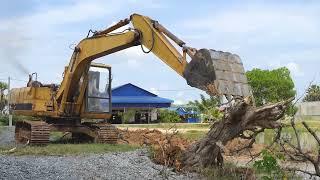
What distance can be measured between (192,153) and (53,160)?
309cm

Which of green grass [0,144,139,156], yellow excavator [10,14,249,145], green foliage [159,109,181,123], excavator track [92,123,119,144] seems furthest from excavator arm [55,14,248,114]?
green foliage [159,109,181,123]

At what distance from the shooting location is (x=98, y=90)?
58.9ft

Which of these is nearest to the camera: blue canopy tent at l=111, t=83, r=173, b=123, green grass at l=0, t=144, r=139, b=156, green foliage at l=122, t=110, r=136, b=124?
green grass at l=0, t=144, r=139, b=156

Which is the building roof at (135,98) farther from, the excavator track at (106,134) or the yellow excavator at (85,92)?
the excavator track at (106,134)

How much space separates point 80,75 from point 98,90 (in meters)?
0.85

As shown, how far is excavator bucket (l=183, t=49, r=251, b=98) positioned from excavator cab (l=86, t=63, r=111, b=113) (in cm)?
655

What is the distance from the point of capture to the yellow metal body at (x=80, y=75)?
14591 millimetres

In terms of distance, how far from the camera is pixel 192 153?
1191cm

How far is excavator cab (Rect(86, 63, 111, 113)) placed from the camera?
58.3 ft

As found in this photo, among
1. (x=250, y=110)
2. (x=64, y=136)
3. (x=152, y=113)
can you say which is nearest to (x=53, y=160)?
(x=250, y=110)

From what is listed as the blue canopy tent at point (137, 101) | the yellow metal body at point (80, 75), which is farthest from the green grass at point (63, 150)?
the blue canopy tent at point (137, 101)

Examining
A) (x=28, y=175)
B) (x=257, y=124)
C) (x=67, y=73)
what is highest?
(x=67, y=73)

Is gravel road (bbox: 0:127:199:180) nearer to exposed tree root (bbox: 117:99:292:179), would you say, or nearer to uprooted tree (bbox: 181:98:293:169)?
exposed tree root (bbox: 117:99:292:179)

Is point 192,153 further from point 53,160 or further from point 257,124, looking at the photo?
point 53,160
